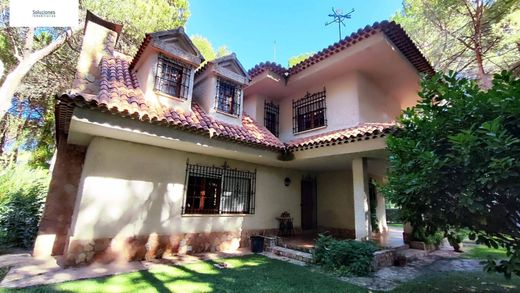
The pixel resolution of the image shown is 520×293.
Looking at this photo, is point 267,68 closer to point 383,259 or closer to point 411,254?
point 383,259

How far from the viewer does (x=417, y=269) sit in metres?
6.93

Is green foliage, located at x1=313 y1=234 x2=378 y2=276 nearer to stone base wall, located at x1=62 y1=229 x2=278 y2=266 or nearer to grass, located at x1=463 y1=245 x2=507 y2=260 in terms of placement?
stone base wall, located at x1=62 y1=229 x2=278 y2=266

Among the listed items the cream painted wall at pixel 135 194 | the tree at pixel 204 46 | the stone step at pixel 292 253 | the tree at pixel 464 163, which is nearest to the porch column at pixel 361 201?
the stone step at pixel 292 253

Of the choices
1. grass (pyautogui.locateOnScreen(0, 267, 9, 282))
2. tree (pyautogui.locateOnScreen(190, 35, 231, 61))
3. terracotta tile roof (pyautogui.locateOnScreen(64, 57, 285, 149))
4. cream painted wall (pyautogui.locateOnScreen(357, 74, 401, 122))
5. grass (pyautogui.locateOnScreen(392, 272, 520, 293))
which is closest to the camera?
grass (pyautogui.locateOnScreen(392, 272, 520, 293))

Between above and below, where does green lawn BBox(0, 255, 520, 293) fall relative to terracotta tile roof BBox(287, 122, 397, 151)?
below

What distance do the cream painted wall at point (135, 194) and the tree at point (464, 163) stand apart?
19.4ft

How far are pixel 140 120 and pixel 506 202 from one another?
705cm

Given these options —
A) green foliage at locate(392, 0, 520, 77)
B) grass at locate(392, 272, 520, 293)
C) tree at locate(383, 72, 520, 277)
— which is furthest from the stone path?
green foliage at locate(392, 0, 520, 77)

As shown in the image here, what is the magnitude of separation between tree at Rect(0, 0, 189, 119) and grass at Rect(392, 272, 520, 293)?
1649 centimetres

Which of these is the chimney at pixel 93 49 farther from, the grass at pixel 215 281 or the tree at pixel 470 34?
the tree at pixel 470 34

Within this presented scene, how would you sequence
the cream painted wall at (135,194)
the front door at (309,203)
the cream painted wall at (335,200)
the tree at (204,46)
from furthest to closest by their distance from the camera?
the tree at (204,46), the front door at (309,203), the cream painted wall at (335,200), the cream painted wall at (135,194)

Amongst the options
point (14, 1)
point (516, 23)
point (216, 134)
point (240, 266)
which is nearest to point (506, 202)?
point (240, 266)

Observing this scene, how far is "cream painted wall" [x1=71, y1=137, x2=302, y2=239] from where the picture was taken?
6641 millimetres

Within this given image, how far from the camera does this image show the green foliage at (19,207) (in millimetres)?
8461
